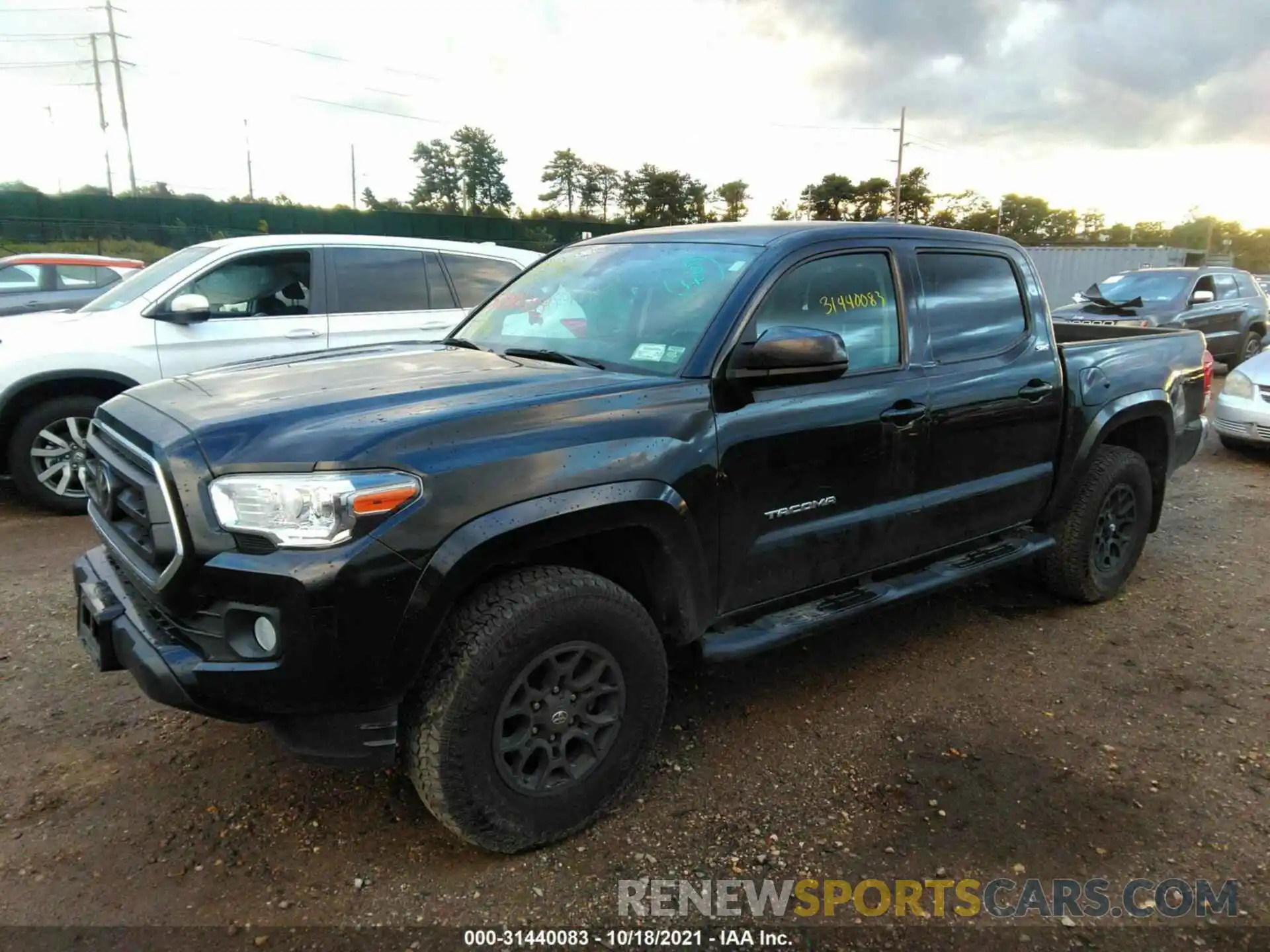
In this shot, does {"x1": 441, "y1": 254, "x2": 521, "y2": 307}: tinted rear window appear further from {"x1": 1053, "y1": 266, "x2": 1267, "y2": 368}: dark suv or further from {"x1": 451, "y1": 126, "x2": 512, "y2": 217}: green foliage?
{"x1": 451, "y1": 126, "x2": 512, "y2": 217}: green foliage

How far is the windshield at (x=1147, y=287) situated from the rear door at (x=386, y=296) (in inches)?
388

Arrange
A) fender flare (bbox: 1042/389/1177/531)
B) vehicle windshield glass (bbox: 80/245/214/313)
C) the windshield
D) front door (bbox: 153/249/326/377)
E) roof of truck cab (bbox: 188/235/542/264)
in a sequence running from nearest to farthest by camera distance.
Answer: fender flare (bbox: 1042/389/1177/531), front door (bbox: 153/249/326/377), vehicle windshield glass (bbox: 80/245/214/313), roof of truck cab (bbox: 188/235/542/264), the windshield

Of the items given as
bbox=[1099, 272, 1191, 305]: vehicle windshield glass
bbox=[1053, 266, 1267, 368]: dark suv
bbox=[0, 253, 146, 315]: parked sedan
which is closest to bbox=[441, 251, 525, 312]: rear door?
bbox=[0, 253, 146, 315]: parked sedan

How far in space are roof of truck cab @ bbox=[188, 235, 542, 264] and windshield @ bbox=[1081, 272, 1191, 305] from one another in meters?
9.27

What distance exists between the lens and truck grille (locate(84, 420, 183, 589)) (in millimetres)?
2188

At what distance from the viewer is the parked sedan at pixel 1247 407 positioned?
7789 mm

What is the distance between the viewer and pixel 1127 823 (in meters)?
Answer: 2.73

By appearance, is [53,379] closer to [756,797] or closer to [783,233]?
[783,233]

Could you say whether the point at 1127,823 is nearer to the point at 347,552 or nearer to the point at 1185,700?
the point at 1185,700

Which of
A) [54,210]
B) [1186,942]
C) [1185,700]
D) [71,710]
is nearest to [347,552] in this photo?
[71,710]

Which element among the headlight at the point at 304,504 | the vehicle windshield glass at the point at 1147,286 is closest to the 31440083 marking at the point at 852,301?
the headlight at the point at 304,504

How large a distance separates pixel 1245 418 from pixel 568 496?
26.5 feet

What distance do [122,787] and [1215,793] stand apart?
370cm

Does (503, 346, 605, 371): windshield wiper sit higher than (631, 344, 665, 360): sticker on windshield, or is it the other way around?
(631, 344, 665, 360): sticker on windshield
